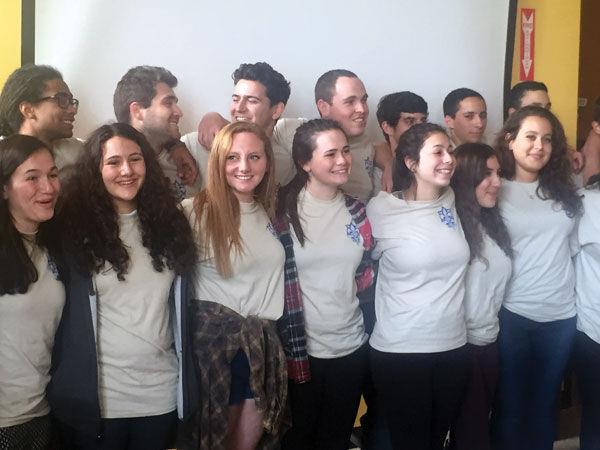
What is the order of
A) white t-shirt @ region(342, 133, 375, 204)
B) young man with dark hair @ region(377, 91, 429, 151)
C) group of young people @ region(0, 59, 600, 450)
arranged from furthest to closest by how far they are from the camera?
1. young man with dark hair @ region(377, 91, 429, 151)
2. white t-shirt @ region(342, 133, 375, 204)
3. group of young people @ region(0, 59, 600, 450)

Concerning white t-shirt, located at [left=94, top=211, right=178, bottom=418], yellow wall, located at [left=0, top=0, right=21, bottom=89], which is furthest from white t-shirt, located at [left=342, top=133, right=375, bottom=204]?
yellow wall, located at [left=0, top=0, right=21, bottom=89]

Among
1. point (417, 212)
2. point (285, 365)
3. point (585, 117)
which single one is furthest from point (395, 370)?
point (585, 117)

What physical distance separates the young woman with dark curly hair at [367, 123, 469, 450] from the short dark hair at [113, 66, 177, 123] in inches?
41.4

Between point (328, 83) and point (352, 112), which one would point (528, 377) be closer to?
point (352, 112)

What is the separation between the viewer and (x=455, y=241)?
6.64 feet

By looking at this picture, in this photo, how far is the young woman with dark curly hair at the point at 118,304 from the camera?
163cm

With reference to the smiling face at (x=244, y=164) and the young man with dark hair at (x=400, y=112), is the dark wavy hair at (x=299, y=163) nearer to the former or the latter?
the smiling face at (x=244, y=164)

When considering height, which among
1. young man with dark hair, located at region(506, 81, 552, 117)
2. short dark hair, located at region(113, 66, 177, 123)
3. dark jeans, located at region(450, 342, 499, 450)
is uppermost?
young man with dark hair, located at region(506, 81, 552, 117)

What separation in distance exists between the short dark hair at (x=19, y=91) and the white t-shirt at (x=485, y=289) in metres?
1.76

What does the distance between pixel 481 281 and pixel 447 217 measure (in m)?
0.30

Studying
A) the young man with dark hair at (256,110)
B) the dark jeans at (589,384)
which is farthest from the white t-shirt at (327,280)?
the dark jeans at (589,384)

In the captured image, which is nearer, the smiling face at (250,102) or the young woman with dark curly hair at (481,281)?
the young woman with dark curly hair at (481,281)

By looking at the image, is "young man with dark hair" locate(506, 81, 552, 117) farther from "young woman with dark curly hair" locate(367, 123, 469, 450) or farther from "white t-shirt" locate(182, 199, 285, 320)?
"white t-shirt" locate(182, 199, 285, 320)

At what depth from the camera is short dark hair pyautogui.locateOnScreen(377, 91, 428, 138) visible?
273 cm
